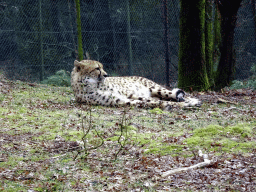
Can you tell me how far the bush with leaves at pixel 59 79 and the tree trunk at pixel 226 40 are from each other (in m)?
4.66

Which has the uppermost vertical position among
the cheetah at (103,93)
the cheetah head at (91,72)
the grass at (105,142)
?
the cheetah head at (91,72)

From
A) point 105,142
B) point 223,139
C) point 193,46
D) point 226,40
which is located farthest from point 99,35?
point 223,139

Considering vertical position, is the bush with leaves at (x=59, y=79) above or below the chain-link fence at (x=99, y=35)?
below

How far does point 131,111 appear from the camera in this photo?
663cm

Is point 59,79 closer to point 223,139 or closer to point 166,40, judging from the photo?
point 166,40

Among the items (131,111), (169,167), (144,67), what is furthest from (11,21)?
(169,167)

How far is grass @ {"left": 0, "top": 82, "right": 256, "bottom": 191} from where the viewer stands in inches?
123

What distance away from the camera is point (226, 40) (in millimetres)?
9562

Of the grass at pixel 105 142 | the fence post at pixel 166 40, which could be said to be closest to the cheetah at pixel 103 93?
the grass at pixel 105 142

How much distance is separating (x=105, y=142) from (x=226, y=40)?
641 centimetres

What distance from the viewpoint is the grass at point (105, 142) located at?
3.14 meters

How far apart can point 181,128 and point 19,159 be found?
249cm

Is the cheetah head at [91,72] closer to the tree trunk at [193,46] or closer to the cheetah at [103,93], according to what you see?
the cheetah at [103,93]

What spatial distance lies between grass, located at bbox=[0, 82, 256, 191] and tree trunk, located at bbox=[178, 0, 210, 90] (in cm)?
228
